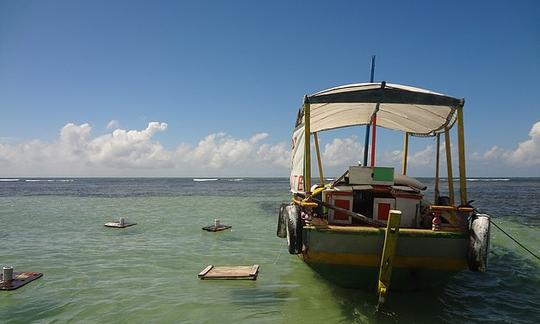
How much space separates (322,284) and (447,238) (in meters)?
3.60

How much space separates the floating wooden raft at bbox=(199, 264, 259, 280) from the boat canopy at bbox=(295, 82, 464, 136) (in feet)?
13.4

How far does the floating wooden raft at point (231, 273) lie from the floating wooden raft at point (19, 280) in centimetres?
425

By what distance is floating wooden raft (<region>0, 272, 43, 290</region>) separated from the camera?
8.94 metres

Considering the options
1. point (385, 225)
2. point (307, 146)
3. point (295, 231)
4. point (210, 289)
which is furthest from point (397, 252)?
→ point (210, 289)

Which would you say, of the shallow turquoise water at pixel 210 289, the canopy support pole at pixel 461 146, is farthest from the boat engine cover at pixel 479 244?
the shallow turquoise water at pixel 210 289

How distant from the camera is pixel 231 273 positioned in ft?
32.5

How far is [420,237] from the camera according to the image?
693 cm

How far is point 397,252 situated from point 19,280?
29.4ft

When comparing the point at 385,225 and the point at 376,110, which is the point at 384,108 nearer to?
the point at 376,110

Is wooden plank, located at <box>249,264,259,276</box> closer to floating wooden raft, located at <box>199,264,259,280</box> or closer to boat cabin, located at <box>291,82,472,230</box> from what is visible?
floating wooden raft, located at <box>199,264,259,280</box>

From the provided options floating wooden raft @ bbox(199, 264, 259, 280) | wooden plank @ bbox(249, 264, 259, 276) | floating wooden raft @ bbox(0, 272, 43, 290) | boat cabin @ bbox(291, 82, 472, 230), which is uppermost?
boat cabin @ bbox(291, 82, 472, 230)

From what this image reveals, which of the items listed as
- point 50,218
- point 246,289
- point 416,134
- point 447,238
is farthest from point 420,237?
point 50,218

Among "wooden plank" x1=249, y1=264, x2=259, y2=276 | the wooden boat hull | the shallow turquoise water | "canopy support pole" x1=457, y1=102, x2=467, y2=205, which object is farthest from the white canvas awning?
the shallow turquoise water

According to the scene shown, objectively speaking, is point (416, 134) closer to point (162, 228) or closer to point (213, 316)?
point (213, 316)
